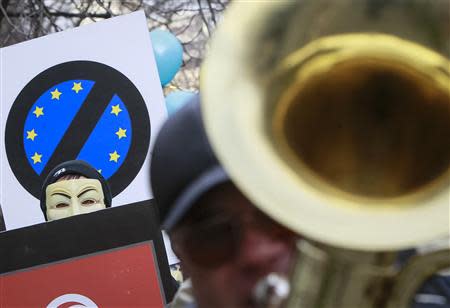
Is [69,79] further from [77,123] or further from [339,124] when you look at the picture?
[339,124]

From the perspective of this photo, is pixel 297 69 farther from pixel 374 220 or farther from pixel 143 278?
pixel 143 278

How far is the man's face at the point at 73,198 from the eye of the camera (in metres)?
2.31

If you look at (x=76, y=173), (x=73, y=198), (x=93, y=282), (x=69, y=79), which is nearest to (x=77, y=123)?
(x=69, y=79)

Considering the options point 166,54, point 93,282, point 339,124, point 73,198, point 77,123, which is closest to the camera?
point 339,124

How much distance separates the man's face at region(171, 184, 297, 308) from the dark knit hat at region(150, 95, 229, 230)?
2 cm

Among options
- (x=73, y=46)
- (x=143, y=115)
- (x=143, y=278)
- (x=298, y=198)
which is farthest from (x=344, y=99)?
(x=73, y=46)

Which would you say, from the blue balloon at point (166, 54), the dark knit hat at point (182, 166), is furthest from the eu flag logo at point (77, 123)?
the dark knit hat at point (182, 166)

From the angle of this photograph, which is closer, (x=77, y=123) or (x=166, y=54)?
(x=77, y=123)

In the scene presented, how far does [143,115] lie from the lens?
252cm

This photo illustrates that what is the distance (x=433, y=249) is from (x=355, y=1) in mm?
339

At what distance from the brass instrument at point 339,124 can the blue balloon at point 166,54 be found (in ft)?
6.76

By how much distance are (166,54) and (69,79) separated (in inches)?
20.1

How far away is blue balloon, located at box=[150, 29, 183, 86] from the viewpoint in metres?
2.95

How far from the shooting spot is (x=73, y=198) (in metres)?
2.31
